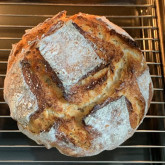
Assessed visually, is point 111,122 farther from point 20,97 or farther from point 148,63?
point 148,63

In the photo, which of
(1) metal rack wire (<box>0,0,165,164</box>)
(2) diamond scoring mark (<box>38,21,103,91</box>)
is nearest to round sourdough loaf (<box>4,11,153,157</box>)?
(2) diamond scoring mark (<box>38,21,103,91</box>)

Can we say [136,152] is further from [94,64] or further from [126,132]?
[94,64]

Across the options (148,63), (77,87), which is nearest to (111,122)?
(77,87)

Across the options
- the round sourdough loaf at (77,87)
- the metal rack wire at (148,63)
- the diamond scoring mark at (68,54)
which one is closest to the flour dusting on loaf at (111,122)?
the round sourdough loaf at (77,87)

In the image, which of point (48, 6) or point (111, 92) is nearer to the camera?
point (111, 92)

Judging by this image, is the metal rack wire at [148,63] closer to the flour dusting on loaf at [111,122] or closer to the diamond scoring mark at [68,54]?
the flour dusting on loaf at [111,122]

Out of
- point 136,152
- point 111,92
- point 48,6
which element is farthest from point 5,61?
point 136,152
